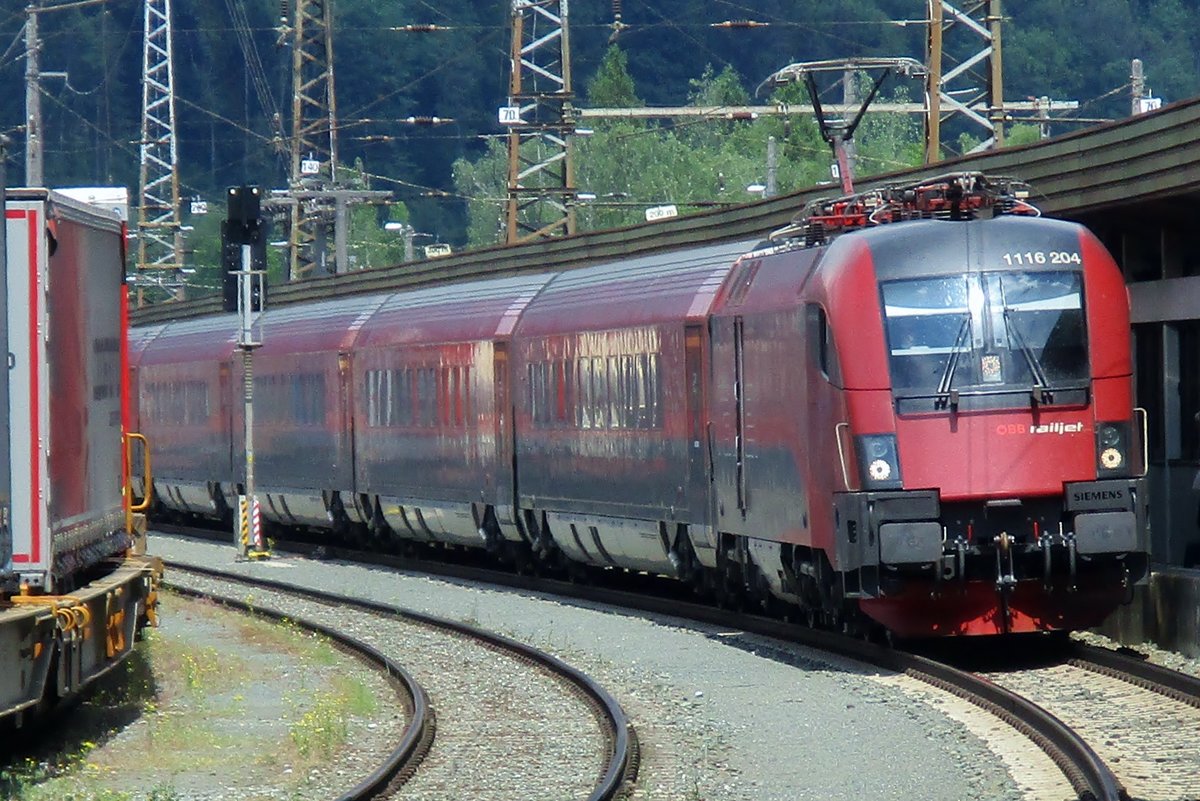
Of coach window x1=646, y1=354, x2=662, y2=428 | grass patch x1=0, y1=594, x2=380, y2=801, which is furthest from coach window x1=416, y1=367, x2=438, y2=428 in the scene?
grass patch x1=0, y1=594, x2=380, y2=801

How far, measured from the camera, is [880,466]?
48.9ft

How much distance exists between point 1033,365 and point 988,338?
0.35 meters

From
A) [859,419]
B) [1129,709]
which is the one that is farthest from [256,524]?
[1129,709]

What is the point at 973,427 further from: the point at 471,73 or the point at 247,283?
the point at 471,73

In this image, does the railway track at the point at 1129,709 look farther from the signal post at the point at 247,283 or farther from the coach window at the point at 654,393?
the signal post at the point at 247,283

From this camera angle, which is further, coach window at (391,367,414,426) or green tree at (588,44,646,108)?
green tree at (588,44,646,108)

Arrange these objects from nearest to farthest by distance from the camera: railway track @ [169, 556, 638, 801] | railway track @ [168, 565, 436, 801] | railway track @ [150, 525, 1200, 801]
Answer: railway track @ [150, 525, 1200, 801] < railway track @ [168, 565, 436, 801] < railway track @ [169, 556, 638, 801]

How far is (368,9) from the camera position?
111938 millimetres

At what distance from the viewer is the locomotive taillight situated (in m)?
15.1

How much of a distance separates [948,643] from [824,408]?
2345 mm

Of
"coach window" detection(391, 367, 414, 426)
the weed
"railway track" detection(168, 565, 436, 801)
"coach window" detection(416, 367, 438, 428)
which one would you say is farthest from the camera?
"coach window" detection(391, 367, 414, 426)

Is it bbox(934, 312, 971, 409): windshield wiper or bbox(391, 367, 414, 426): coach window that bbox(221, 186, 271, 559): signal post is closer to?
bbox(391, 367, 414, 426): coach window

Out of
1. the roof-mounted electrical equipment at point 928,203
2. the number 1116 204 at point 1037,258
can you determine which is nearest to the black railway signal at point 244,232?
the roof-mounted electrical equipment at point 928,203

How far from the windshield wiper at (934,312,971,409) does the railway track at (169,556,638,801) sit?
2.96 m
